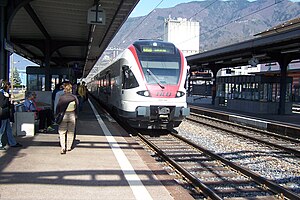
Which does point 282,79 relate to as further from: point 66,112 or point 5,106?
point 5,106

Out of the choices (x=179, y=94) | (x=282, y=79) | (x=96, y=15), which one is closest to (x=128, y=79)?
(x=179, y=94)

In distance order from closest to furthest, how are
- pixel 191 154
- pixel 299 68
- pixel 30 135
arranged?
pixel 191 154 → pixel 30 135 → pixel 299 68

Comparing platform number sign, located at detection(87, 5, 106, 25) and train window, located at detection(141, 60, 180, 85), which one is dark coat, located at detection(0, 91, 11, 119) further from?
platform number sign, located at detection(87, 5, 106, 25)

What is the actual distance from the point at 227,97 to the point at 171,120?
18559 mm

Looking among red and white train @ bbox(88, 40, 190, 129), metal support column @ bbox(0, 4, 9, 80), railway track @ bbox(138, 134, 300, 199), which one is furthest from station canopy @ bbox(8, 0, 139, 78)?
railway track @ bbox(138, 134, 300, 199)

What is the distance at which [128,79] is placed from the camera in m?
12.1

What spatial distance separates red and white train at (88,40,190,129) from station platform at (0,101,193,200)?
8.08 feet

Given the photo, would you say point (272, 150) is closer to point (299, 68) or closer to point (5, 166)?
point (5, 166)

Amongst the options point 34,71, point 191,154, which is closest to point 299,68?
point 34,71

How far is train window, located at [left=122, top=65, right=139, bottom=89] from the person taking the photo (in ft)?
38.4

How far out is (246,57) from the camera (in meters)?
24.7

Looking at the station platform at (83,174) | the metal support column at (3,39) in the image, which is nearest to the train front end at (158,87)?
the station platform at (83,174)

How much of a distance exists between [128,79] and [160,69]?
3.60ft

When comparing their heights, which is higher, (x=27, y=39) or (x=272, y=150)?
(x=27, y=39)
